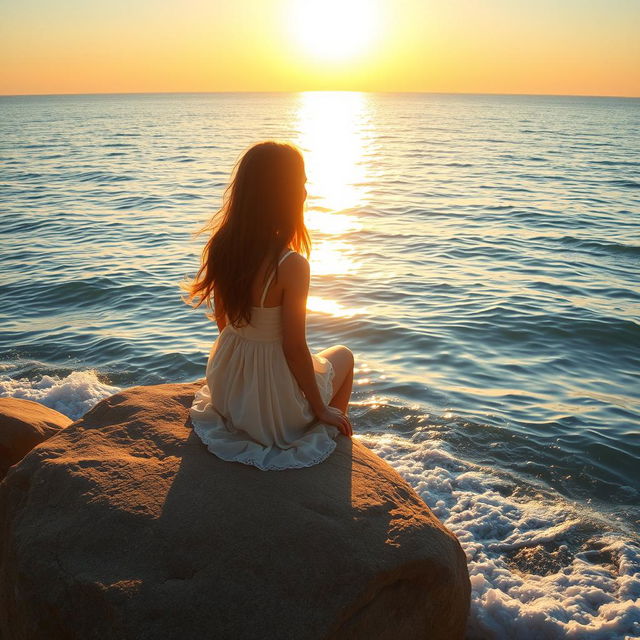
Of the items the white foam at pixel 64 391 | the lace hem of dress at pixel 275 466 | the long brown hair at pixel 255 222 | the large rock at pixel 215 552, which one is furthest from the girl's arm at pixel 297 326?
the white foam at pixel 64 391

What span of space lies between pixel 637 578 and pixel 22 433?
13.3ft

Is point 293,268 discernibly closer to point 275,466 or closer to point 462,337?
point 275,466

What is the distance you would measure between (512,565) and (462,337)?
177 inches

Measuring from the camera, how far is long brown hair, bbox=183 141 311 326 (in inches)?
135

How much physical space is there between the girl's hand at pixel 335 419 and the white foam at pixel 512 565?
1.18 m

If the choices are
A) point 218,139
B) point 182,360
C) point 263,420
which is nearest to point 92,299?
point 182,360

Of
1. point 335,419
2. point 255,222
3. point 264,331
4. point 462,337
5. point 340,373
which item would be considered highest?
point 255,222

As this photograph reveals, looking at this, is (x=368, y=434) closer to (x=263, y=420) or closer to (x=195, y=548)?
(x=263, y=420)

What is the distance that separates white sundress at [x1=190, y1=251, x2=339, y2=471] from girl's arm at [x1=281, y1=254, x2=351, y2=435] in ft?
0.19

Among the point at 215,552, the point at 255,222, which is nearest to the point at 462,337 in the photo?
the point at 255,222

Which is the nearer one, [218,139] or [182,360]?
[182,360]

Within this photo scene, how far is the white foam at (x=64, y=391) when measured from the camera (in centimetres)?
667

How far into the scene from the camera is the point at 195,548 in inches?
114

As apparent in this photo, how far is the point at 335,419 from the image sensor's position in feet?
12.6
